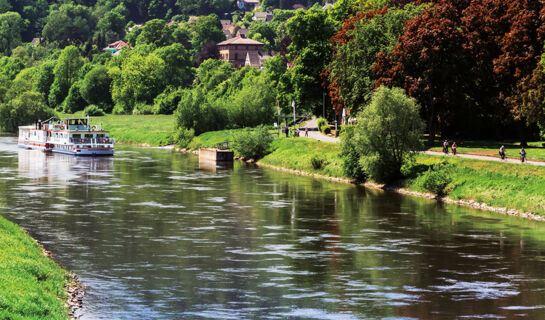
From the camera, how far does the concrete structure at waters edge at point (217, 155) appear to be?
105375 mm

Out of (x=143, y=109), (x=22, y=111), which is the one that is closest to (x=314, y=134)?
(x=143, y=109)

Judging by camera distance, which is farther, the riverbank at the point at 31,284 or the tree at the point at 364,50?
the tree at the point at 364,50

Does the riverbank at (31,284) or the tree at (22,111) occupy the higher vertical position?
the tree at (22,111)

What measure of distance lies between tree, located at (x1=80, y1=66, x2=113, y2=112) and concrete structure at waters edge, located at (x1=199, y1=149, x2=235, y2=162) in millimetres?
90974

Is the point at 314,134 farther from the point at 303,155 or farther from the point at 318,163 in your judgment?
the point at 318,163

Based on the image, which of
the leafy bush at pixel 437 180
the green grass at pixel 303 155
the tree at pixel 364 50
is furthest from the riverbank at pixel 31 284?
the tree at pixel 364 50

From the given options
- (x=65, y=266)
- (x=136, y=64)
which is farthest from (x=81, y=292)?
(x=136, y=64)

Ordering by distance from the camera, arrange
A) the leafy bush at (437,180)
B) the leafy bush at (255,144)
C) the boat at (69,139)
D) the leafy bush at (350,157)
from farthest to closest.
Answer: the boat at (69,139), the leafy bush at (255,144), the leafy bush at (350,157), the leafy bush at (437,180)

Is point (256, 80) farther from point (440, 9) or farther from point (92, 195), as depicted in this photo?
point (92, 195)

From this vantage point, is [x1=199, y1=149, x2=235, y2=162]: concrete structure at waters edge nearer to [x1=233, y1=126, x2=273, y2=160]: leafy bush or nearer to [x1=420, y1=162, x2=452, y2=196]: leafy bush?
[x1=233, y1=126, x2=273, y2=160]: leafy bush

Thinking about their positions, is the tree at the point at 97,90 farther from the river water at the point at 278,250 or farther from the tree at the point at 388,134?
the tree at the point at 388,134

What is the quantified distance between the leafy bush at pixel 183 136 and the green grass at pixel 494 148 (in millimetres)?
48877

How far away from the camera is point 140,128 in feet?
505

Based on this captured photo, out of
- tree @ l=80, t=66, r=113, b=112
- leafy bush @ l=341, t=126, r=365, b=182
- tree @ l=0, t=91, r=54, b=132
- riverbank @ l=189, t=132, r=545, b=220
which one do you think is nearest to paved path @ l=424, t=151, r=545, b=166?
riverbank @ l=189, t=132, r=545, b=220
